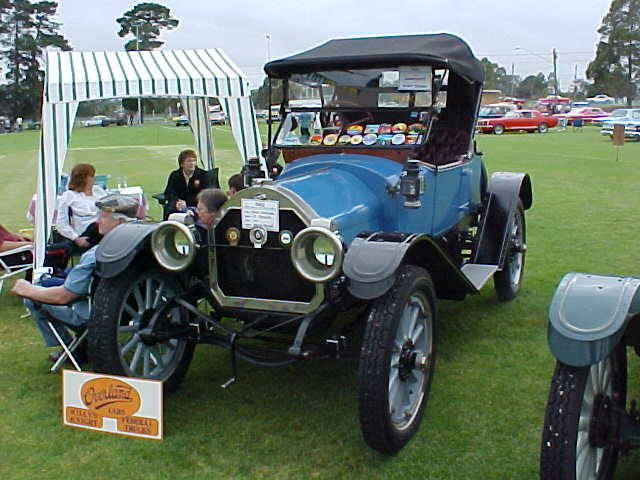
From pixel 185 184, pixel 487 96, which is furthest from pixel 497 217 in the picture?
pixel 185 184

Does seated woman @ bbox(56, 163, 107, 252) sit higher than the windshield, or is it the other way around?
the windshield

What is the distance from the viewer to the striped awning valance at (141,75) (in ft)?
22.3

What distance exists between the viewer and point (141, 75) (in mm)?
7297

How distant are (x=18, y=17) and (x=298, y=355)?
235 ft

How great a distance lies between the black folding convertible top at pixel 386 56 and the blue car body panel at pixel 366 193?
0.66 m

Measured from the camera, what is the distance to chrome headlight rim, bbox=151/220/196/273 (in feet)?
12.4

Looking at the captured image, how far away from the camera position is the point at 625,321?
2.55 meters

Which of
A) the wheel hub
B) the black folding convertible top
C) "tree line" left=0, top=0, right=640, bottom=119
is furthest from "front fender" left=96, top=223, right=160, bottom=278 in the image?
"tree line" left=0, top=0, right=640, bottom=119

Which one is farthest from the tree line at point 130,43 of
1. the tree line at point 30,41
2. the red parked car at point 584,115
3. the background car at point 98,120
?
the background car at point 98,120

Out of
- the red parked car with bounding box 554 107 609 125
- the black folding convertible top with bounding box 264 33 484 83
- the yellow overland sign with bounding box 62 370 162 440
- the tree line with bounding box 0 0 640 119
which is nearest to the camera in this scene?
the yellow overland sign with bounding box 62 370 162 440

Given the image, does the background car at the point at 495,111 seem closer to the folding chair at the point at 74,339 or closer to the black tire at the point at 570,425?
the folding chair at the point at 74,339

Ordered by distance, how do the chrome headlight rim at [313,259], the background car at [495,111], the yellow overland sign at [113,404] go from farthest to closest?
the background car at [495,111] → the yellow overland sign at [113,404] → the chrome headlight rim at [313,259]

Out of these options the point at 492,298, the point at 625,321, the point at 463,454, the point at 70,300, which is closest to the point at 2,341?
the point at 70,300

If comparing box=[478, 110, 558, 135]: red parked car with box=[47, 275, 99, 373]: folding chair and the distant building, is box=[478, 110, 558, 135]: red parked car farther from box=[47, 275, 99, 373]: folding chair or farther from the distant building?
box=[47, 275, 99, 373]: folding chair
